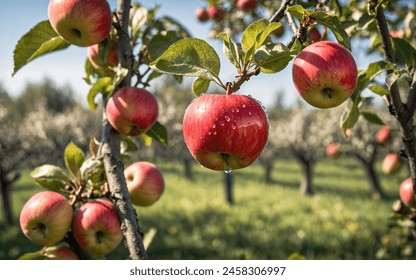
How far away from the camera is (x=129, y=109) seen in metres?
1.14

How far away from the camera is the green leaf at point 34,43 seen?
119cm

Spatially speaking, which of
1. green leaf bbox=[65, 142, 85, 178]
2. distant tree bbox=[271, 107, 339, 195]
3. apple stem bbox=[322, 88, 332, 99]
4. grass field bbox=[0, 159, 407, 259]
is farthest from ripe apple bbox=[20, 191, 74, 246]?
distant tree bbox=[271, 107, 339, 195]

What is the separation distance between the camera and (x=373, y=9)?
1069 mm

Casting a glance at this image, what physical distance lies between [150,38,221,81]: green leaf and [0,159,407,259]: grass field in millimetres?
1279

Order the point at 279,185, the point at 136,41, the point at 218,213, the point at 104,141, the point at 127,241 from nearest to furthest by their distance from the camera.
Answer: the point at 127,241
the point at 104,141
the point at 136,41
the point at 218,213
the point at 279,185

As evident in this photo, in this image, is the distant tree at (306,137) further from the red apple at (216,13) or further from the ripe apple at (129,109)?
the ripe apple at (129,109)

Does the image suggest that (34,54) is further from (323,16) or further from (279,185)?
(279,185)

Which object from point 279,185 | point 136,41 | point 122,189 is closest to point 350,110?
point 122,189

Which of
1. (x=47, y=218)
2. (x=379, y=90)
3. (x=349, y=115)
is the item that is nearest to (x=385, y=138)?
(x=379, y=90)

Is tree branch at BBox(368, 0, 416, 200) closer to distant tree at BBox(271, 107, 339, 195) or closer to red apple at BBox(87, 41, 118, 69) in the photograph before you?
red apple at BBox(87, 41, 118, 69)

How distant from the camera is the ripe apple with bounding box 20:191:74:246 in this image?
1.15 metres

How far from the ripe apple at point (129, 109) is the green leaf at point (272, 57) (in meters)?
0.47

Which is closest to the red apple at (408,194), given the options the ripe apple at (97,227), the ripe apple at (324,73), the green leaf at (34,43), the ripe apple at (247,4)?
the ripe apple at (324,73)
